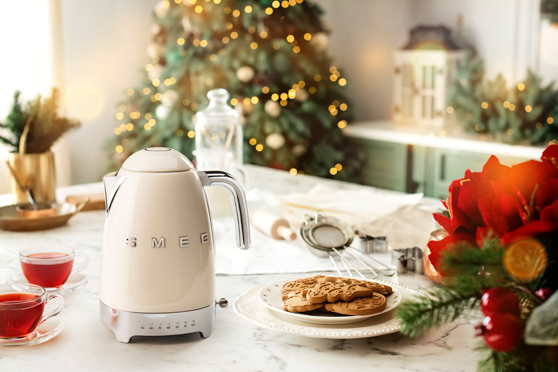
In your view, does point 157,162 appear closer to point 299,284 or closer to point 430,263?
point 299,284

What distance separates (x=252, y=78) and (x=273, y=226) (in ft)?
6.87

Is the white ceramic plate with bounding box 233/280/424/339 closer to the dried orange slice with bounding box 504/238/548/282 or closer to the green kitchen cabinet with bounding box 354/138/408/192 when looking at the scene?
the dried orange slice with bounding box 504/238/548/282

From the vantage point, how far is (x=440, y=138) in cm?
325

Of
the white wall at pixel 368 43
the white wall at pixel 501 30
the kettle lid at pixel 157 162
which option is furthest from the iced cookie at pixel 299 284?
the white wall at pixel 368 43

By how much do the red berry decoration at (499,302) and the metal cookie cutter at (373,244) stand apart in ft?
2.21

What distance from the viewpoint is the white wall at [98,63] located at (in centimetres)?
359

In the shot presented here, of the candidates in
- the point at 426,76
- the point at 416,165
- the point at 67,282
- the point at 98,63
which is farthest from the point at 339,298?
the point at 98,63

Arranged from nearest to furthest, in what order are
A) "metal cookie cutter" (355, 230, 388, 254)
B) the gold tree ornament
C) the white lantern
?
"metal cookie cutter" (355, 230, 388, 254) < the gold tree ornament < the white lantern

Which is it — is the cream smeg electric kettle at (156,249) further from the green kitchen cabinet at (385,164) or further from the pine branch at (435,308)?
the green kitchen cabinet at (385,164)

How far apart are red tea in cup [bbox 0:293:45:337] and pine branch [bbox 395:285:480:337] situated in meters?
0.49

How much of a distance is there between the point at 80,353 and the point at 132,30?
340 centimetres

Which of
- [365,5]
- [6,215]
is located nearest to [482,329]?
[6,215]

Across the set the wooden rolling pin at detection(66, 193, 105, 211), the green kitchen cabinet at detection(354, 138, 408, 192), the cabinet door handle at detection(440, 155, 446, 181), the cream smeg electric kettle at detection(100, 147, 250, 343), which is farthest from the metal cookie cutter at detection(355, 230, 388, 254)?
the green kitchen cabinet at detection(354, 138, 408, 192)

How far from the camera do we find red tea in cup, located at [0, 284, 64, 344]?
733mm
